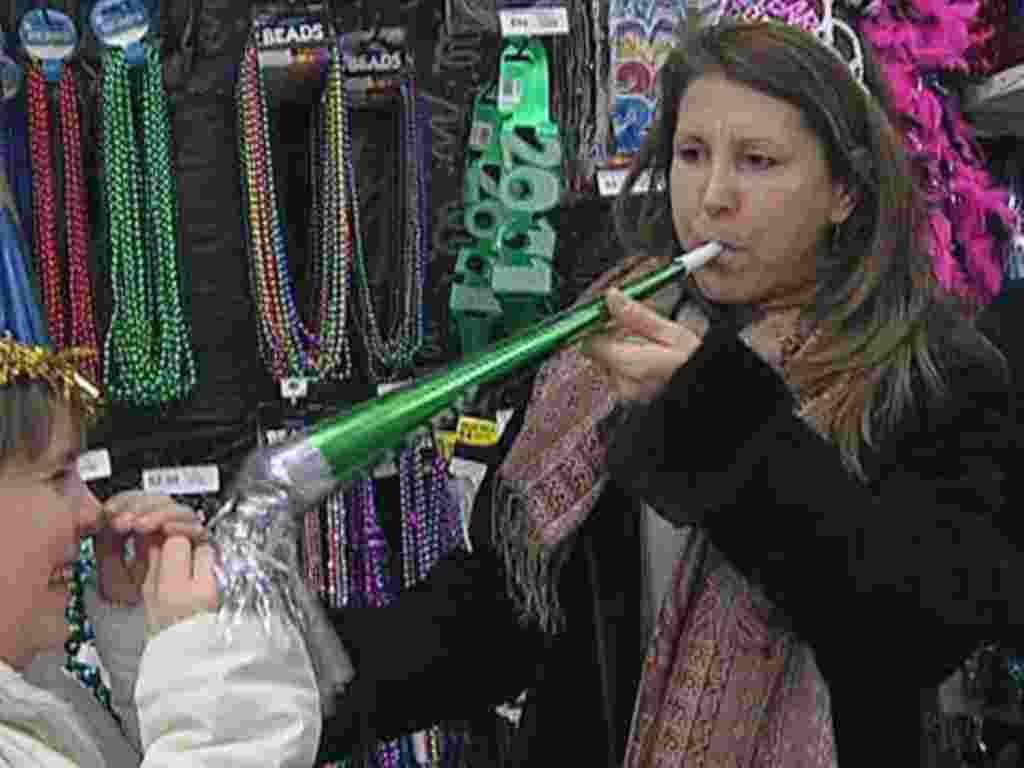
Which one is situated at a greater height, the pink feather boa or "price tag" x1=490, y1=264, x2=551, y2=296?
the pink feather boa

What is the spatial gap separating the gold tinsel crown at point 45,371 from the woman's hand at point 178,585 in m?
0.18

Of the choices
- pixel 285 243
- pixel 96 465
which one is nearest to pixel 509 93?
pixel 285 243

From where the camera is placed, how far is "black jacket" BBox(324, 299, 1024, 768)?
1.11 meters

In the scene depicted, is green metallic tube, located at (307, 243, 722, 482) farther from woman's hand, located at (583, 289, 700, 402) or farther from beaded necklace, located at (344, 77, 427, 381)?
beaded necklace, located at (344, 77, 427, 381)

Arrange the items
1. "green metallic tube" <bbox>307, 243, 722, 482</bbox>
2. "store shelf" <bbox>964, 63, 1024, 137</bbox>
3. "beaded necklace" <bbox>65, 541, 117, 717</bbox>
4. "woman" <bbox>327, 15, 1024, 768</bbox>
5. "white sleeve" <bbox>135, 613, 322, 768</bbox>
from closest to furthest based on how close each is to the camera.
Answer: "white sleeve" <bbox>135, 613, 322, 768</bbox>, "green metallic tube" <bbox>307, 243, 722, 482</bbox>, "woman" <bbox>327, 15, 1024, 768</bbox>, "beaded necklace" <bbox>65, 541, 117, 717</bbox>, "store shelf" <bbox>964, 63, 1024, 137</bbox>

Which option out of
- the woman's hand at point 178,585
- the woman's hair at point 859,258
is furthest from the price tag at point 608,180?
the woman's hand at point 178,585

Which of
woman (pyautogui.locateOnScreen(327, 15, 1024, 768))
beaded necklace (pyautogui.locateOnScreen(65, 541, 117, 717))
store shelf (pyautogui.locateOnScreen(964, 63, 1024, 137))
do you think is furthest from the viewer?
store shelf (pyautogui.locateOnScreen(964, 63, 1024, 137))

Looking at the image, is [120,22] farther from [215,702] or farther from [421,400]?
[215,702]

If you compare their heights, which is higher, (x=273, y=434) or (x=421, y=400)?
(x=421, y=400)

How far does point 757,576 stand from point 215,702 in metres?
0.42

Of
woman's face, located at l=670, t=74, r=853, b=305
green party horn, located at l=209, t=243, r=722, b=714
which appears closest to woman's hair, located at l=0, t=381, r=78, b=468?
green party horn, located at l=209, t=243, r=722, b=714

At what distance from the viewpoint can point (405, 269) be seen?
2.02m

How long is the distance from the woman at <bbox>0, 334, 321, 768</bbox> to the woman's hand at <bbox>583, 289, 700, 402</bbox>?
32cm

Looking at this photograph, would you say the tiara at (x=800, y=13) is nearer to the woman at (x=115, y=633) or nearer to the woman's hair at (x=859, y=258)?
the woman's hair at (x=859, y=258)
